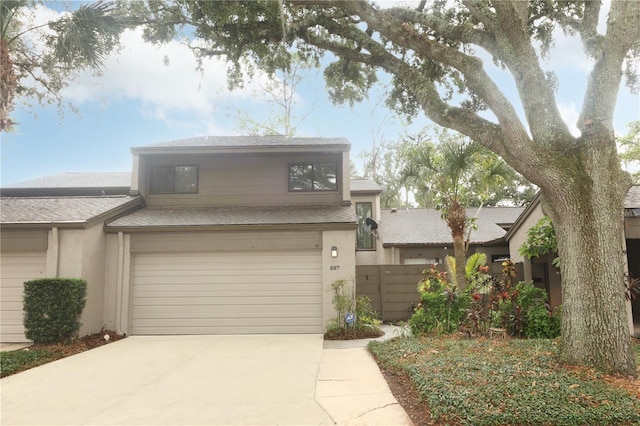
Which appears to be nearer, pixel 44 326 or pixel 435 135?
pixel 44 326

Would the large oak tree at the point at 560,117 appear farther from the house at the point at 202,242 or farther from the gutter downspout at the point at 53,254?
the gutter downspout at the point at 53,254

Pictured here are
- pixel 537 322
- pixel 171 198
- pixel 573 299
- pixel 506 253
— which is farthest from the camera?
pixel 506 253

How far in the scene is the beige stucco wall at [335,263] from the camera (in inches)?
387

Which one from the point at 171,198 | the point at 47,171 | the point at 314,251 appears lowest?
the point at 314,251

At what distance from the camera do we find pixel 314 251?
10.2 m

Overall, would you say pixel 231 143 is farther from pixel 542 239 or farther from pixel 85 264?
pixel 542 239

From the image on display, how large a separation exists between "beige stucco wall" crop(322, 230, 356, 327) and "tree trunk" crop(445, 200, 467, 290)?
255cm

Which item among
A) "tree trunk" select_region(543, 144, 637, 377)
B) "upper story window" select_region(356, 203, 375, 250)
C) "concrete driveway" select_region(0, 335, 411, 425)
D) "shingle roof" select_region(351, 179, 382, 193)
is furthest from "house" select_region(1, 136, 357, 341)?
"shingle roof" select_region(351, 179, 382, 193)

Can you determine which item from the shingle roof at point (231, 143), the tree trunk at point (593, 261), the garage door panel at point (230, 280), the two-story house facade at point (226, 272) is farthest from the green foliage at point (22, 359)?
the tree trunk at point (593, 261)

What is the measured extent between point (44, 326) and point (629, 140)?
3395 centimetres

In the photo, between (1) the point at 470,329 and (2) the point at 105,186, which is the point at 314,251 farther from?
(2) the point at 105,186

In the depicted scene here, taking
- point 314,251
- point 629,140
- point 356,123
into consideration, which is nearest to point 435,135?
Result: point 356,123

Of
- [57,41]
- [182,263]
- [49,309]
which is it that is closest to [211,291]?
[182,263]

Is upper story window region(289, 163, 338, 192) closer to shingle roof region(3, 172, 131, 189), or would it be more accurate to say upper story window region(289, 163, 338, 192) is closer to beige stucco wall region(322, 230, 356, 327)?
beige stucco wall region(322, 230, 356, 327)
